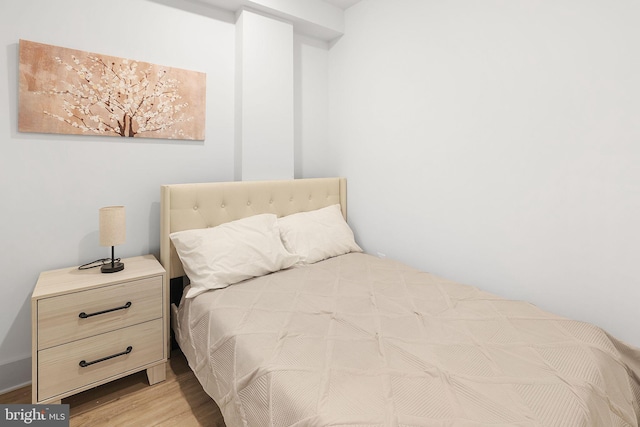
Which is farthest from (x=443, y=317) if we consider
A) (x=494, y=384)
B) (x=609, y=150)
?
(x=609, y=150)

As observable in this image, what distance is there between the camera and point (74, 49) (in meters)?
1.85

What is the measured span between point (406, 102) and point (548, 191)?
1.10 m

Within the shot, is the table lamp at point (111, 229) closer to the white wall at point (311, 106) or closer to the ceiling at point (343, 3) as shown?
the white wall at point (311, 106)

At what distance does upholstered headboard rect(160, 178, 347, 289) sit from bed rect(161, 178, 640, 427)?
0.6 inches

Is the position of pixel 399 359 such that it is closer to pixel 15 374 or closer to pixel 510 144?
pixel 510 144

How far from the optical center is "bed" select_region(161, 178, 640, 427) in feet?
3.20

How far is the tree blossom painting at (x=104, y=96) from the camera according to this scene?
175 cm

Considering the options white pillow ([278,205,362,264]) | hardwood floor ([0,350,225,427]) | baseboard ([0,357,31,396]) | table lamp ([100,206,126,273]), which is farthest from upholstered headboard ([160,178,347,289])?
baseboard ([0,357,31,396])

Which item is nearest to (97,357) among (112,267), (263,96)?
(112,267)

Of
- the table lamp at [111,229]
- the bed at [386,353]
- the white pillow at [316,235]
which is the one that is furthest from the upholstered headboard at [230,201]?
the table lamp at [111,229]

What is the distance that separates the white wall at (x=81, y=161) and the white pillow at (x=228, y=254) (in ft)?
1.53

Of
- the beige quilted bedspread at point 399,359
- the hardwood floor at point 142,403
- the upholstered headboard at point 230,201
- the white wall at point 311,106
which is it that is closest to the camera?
the beige quilted bedspread at point 399,359

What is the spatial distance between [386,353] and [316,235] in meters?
1.24

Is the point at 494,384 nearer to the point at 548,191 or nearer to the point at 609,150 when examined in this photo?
the point at 548,191
